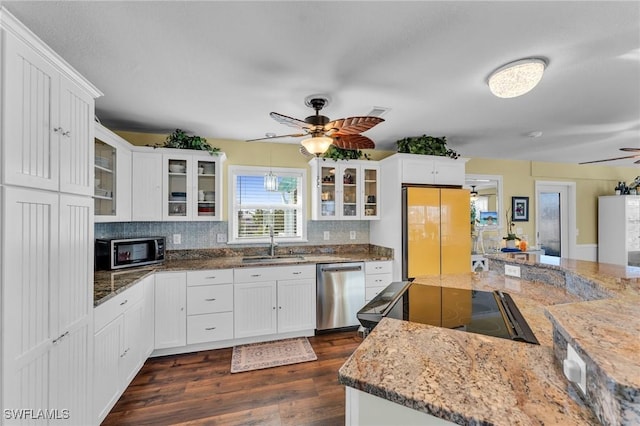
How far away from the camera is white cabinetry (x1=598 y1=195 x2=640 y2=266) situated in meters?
5.03

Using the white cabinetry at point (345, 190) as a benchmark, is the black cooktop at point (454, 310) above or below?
below

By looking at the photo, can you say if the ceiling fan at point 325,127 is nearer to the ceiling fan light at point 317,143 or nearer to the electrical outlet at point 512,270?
the ceiling fan light at point 317,143

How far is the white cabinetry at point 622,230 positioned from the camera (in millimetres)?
5031

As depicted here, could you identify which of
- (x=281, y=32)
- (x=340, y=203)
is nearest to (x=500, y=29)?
(x=281, y=32)

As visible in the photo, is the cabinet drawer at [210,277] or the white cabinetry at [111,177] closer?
the white cabinetry at [111,177]

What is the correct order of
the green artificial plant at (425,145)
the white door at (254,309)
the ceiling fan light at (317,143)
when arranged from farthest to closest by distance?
the green artificial plant at (425,145) → the white door at (254,309) → the ceiling fan light at (317,143)

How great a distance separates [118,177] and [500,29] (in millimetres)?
3332

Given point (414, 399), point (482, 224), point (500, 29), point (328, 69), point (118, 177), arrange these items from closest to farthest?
1. point (414, 399)
2. point (500, 29)
3. point (328, 69)
4. point (118, 177)
5. point (482, 224)

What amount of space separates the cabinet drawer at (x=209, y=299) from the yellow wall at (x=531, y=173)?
1.55 m

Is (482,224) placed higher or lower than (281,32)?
lower

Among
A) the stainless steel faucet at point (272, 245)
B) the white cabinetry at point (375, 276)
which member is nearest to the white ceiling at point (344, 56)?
the stainless steel faucet at point (272, 245)

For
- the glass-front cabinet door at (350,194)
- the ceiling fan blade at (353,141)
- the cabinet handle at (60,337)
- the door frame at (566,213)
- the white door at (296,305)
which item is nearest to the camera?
the cabinet handle at (60,337)

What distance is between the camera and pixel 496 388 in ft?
2.53

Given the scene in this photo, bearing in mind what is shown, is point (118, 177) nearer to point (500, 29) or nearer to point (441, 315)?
point (441, 315)
